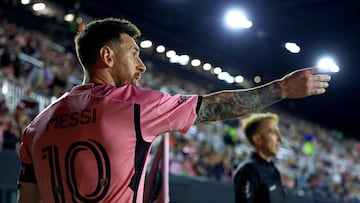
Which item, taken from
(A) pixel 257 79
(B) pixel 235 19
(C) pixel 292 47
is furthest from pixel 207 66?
(B) pixel 235 19

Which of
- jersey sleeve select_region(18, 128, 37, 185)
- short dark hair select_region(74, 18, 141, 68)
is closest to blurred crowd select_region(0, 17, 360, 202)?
jersey sleeve select_region(18, 128, 37, 185)

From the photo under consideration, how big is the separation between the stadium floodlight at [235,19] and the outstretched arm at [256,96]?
12647 mm

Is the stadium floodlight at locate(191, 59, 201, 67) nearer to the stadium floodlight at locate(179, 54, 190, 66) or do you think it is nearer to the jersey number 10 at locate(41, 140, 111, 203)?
the stadium floodlight at locate(179, 54, 190, 66)

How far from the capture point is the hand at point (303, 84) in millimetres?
2281

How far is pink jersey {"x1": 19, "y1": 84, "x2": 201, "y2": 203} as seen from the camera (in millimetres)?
2186

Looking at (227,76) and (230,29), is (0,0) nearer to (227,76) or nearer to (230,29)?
(230,29)

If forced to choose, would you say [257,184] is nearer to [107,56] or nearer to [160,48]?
[107,56]

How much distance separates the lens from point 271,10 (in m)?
15.8

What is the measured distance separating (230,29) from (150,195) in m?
14.2

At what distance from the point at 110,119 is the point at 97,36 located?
36 centimetres

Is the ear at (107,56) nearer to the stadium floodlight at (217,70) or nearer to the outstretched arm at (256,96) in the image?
the outstretched arm at (256,96)

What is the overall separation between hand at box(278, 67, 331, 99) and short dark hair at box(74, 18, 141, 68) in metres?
0.62

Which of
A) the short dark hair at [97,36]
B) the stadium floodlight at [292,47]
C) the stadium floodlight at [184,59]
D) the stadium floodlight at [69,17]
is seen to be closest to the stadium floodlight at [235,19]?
the stadium floodlight at [184,59]

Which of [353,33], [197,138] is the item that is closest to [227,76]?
[353,33]
